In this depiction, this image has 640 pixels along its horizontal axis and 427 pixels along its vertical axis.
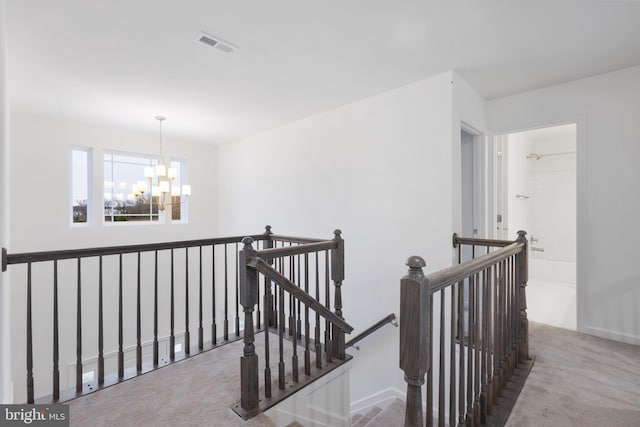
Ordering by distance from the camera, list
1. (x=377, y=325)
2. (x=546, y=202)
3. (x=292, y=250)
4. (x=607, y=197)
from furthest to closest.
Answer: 1. (x=546, y=202)
2. (x=377, y=325)
3. (x=607, y=197)
4. (x=292, y=250)

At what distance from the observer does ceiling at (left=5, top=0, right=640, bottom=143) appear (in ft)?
6.70

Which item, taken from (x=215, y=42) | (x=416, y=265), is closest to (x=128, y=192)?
(x=215, y=42)

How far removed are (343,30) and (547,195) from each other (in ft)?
17.6

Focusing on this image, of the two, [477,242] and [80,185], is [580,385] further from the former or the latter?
[80,185]

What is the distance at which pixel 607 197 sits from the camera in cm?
Answer: 288

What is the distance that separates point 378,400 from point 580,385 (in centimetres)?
179

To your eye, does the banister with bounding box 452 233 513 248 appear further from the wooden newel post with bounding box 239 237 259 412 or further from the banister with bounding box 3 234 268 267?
the banister with bounding box 3 234 268 267

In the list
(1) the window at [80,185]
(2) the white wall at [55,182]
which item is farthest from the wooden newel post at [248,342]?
(1) the window at [80,185]

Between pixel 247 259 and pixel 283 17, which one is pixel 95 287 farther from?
pixel 283 17

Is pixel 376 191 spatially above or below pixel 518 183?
below

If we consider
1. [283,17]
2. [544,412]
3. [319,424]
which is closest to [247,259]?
[319,424]

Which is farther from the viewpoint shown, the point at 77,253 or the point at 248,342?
the point at 77,253

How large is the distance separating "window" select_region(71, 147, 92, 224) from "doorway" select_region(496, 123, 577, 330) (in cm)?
646

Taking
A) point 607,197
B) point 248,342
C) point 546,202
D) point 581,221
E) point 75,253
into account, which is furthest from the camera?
point 546,202
